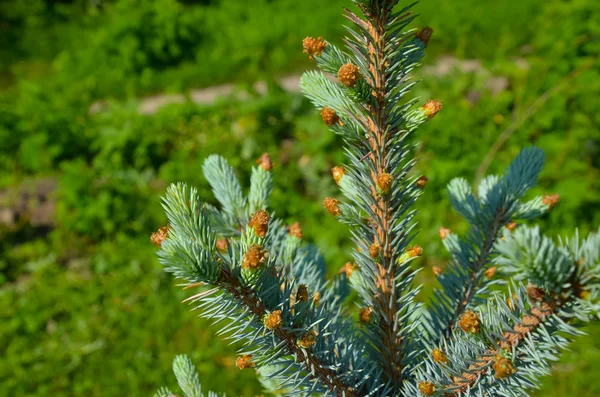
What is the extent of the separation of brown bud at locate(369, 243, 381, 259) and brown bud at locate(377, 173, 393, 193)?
0.12 m

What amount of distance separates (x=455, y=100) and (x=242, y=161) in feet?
6.56

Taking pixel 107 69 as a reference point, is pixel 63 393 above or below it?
below

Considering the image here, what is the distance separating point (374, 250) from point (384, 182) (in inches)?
5.7

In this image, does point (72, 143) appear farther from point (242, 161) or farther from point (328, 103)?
point (328, 103)

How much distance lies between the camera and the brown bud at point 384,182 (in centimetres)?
87

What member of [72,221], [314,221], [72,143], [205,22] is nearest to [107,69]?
[205,22]

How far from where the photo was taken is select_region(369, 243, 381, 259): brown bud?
3.10 ft

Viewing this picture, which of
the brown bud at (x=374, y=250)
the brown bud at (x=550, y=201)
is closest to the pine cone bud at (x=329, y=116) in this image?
the brown bud at (x=374, y=250)

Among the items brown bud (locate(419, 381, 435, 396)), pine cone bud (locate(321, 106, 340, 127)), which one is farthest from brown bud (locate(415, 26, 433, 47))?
brown bud (locate(419, 381, 435, 396))

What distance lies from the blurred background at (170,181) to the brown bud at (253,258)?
229 centimetres

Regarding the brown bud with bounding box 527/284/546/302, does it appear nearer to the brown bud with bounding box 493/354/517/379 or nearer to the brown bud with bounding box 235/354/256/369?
the brown bud with bounding box 493/354/517/379

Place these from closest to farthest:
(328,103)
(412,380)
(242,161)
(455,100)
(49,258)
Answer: (328,103)
(412,380)
(49,258)
(242,161)
(455,100)

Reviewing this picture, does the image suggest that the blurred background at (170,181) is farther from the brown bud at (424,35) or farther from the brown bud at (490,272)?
the brown bud at (424,35)

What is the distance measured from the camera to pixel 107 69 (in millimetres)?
6375
